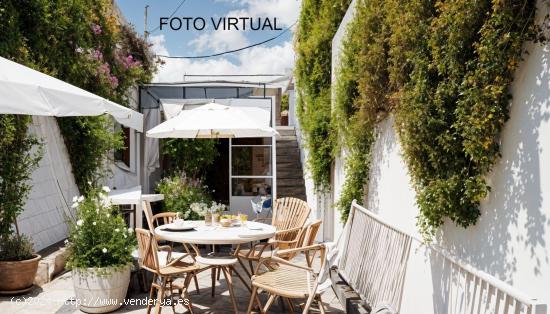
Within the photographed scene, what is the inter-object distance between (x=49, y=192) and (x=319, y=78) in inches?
167

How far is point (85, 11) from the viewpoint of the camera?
7227 mm

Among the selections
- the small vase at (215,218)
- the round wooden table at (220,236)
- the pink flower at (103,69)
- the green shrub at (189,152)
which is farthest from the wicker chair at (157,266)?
the green shrub at (189,152)

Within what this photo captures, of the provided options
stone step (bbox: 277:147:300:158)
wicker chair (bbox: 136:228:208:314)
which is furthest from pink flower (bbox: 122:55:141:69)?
wicker chair (bbox: 136:228:208:314)

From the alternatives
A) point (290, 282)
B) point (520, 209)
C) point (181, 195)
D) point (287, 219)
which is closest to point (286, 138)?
point (181, 195)

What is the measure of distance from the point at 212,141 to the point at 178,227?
508cm

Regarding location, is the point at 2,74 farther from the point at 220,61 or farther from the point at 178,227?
the point at 220,61

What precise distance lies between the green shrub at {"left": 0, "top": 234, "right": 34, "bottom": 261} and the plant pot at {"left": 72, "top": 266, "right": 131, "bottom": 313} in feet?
3.04

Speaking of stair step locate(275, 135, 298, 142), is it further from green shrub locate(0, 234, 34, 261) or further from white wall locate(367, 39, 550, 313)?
white wall locate(367, 39, 550, 313)

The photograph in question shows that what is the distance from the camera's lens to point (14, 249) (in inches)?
192

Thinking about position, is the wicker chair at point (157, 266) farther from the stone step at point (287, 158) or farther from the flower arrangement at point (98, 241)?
the stone step at point (287, 158)

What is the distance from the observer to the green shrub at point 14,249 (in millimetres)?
4832

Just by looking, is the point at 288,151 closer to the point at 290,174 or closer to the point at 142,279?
the point at 290,174

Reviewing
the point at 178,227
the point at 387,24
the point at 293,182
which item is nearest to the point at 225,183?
the point at 293,182

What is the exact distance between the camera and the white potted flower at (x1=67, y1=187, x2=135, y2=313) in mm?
4312
